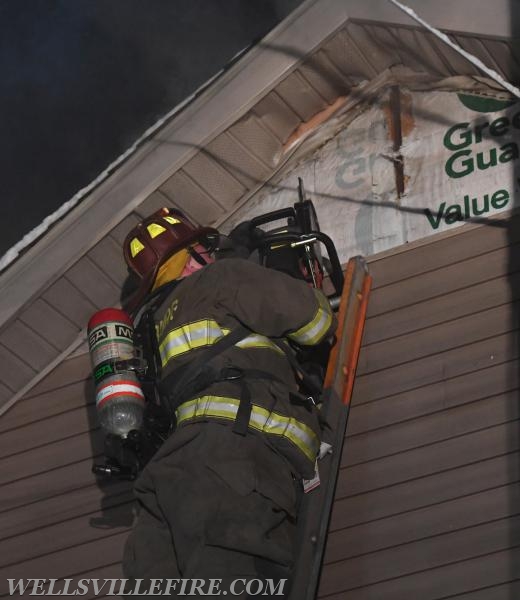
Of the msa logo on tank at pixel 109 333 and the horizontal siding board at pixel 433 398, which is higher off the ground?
the msa logo on tank at pixel 109 333

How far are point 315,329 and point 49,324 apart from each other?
7.77 feet

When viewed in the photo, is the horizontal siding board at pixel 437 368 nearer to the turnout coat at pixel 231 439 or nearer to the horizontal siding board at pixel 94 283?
the turnout coat at pixel 231 439

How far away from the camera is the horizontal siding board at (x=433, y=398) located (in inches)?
216

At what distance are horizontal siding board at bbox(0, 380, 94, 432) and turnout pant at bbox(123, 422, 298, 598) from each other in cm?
194

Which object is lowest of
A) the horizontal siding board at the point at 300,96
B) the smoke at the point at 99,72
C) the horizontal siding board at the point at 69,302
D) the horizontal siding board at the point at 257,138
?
the horizontal siding board at the point at 69,302

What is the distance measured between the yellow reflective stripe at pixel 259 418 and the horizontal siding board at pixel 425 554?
0.60 m

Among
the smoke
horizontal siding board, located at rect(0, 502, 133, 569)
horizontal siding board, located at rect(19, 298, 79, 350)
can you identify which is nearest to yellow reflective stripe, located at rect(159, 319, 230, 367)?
horizontal siding board, located at rect(0, 502, 133, 569)

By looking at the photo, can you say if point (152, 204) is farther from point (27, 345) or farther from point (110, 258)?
point (27, 345)

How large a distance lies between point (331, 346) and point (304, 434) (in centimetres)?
81

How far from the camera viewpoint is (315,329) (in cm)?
545

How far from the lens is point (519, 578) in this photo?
4906 millimetres

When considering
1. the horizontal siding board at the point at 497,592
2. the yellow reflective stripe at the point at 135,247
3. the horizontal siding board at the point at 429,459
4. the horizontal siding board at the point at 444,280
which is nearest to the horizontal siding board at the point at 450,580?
A: the horizontal siding board at the point at 497,592

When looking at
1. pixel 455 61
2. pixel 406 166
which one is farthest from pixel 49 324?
pixel 455 61

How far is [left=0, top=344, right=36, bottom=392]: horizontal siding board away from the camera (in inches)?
282
